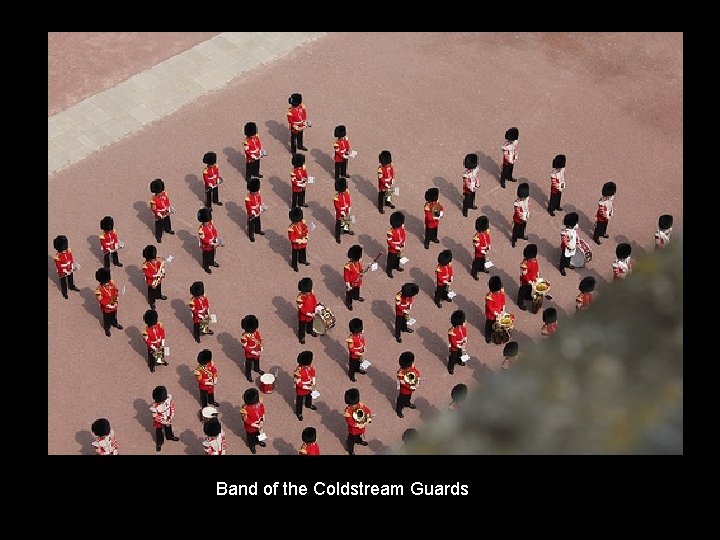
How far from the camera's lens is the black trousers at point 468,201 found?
15.8 metres

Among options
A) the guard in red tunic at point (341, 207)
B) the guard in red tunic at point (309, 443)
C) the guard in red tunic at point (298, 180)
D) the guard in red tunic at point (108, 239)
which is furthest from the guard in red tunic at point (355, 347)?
the guard in red tunic at point (108, 239)

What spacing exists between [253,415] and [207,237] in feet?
10.5

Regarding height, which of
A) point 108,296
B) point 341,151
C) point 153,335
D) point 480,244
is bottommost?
point 153,335

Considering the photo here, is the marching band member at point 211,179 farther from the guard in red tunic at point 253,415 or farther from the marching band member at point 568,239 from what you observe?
the marching band member at point 568,239

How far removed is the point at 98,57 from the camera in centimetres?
1844

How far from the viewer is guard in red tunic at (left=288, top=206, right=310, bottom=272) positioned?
567 inches

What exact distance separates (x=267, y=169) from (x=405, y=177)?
204cm

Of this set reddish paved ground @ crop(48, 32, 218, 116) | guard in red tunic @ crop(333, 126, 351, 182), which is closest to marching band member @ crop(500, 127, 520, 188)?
guard in red tunic @ crop(333, 126, 351, 182)

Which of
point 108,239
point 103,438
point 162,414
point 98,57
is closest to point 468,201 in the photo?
point 108,239

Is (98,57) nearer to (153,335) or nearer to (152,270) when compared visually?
(152,270)

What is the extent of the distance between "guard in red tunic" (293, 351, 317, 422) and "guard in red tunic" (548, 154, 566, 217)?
489 centimetres

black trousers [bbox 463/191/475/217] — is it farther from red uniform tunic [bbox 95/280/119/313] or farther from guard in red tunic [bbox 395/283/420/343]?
red uniform tunic [bbox 95/280/119/313]

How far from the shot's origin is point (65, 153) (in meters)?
16.6

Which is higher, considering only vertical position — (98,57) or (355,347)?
(98,57)
